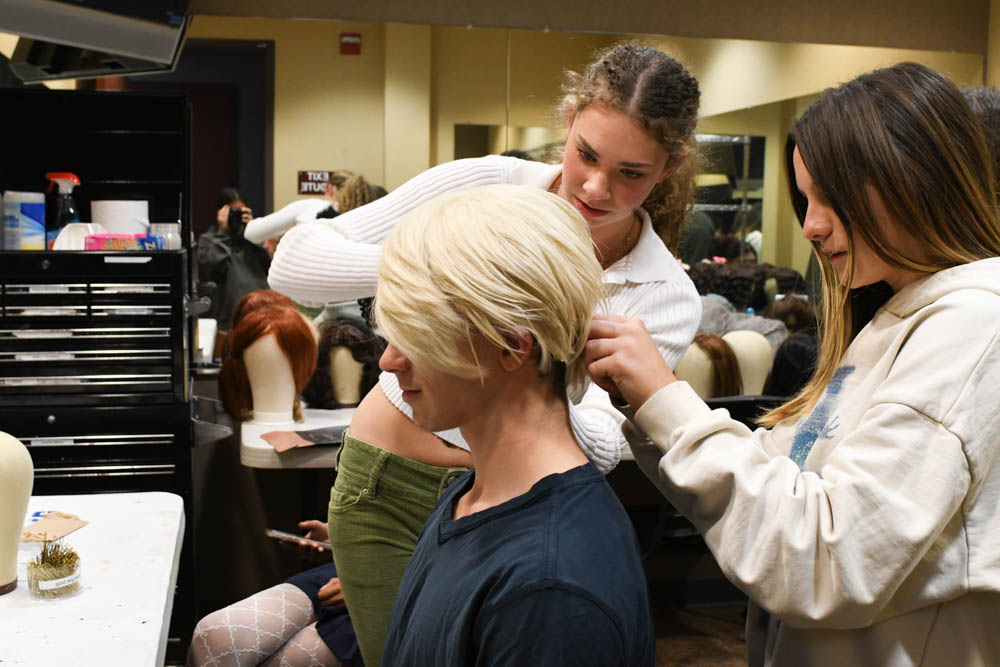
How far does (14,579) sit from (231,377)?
72.8 inches

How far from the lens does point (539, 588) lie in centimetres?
89

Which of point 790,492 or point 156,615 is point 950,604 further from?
point 156,615

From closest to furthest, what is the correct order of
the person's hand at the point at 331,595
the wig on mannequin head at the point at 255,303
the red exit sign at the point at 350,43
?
1. the person's hand at the point at 331,595
2. the wig on mannequin head at the point at 255,303
3. the red exit sign at the point at 350,43

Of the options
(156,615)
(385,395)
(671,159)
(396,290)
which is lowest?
(156,615)

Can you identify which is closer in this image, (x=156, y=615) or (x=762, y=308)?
(x=156, y=615)

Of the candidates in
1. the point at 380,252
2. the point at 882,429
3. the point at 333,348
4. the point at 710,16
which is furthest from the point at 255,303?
the point at 882,429

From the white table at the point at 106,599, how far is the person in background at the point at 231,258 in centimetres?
189

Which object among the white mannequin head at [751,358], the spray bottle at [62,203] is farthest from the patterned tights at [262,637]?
the white mannequin head at [751,358]

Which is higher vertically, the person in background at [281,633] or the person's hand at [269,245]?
the person's hand at [269,245]

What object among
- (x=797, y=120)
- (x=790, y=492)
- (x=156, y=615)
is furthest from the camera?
(x=156, y=615)

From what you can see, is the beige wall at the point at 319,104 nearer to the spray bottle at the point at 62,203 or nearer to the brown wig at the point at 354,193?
the brown wig at the point at 354,193

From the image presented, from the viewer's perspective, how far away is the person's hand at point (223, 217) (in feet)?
12.8

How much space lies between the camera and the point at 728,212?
427cm

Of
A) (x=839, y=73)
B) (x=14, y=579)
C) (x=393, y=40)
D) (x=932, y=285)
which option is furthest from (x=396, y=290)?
(x=839, y=73)
